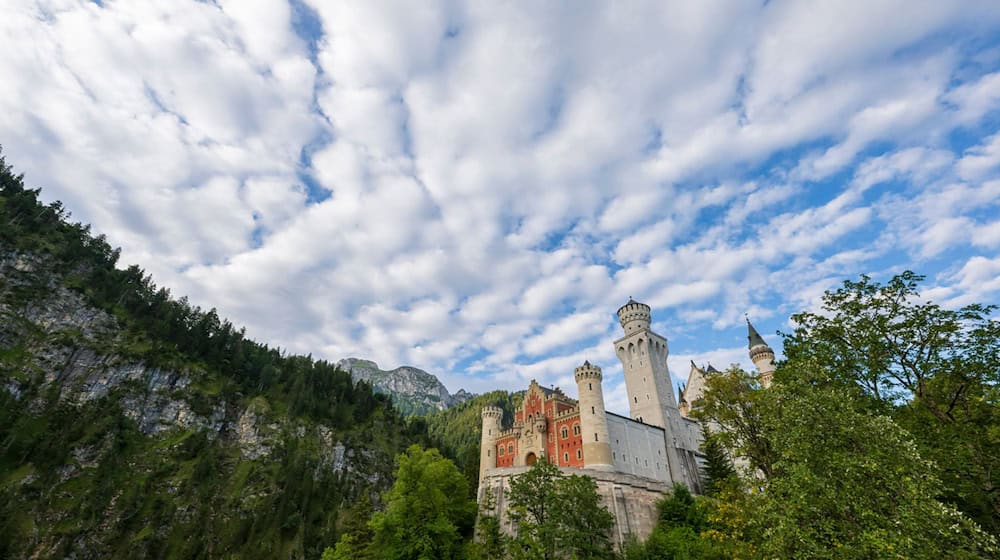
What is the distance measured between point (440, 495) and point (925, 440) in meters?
32.8

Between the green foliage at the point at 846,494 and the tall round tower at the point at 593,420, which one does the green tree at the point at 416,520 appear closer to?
the tall round tower at the point at 593,420

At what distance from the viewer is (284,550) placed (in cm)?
7525

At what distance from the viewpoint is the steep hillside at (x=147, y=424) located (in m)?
68.4

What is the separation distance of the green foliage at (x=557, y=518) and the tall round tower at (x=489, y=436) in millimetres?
25719

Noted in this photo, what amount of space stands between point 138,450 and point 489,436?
69012 millimetres

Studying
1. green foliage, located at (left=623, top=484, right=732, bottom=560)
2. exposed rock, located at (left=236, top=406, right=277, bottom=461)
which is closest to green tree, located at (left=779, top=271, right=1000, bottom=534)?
green foliage, located at (left=623, top=484, right=732, bottom=560)

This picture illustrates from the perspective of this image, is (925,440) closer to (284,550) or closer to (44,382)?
(284,550)

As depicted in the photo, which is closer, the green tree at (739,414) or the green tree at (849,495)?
the green tree at (849,495)

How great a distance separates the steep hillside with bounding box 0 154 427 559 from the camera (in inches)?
2692

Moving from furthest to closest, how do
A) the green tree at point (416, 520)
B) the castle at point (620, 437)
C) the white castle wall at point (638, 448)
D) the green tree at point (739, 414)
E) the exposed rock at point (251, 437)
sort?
the exposed rock at point (251, 437) < the white castle wall at point (638, 448) < the castle at point (620, 437) < the green tree at point (416, 520) < the green tree at point (739, 414)

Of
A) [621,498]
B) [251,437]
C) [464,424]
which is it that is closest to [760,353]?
[621,498]

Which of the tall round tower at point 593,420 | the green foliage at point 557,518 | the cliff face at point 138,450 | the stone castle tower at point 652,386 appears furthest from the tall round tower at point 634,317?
the cliff face at point 138,450

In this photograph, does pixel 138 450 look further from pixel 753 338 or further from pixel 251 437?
pixel 753 338

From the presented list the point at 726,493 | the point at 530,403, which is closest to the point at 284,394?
the point at 530,403
